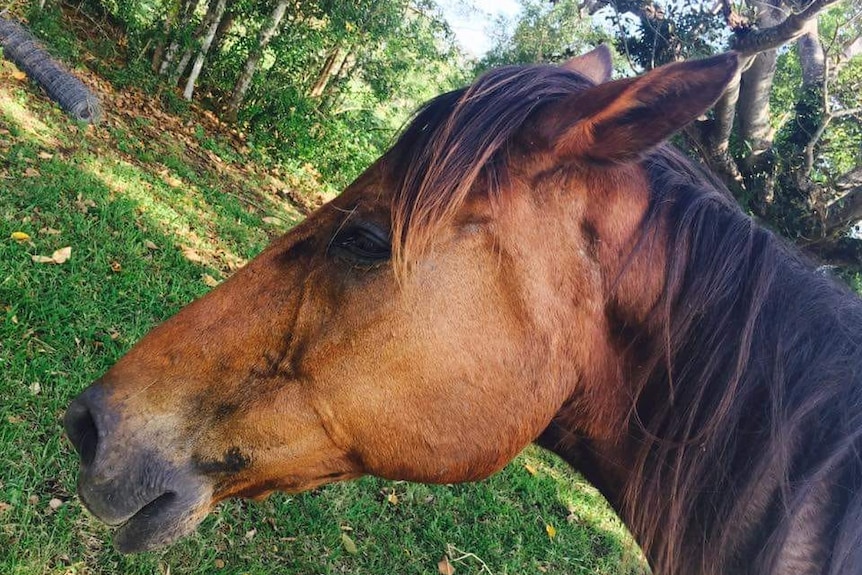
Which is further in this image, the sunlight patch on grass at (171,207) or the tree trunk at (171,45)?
the tree trunk at (171,45)

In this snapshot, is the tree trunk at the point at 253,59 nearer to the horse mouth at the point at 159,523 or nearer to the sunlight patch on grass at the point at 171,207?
the sunlight patch on grass at the point at 171,207

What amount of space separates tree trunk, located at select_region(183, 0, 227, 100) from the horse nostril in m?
11.2

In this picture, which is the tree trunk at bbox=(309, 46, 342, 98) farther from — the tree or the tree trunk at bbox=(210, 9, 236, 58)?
the tree

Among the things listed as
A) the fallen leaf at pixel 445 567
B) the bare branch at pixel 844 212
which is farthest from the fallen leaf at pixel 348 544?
the bare branch at pixel 844 212

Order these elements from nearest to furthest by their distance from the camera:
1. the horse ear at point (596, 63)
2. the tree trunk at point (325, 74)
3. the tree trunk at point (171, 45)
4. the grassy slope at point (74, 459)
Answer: the horse ear at point (596, 63)
the grassy slope at point (74, 459)
the tree trunk at point (171, 45)
the tree trunk at point (325, 74)

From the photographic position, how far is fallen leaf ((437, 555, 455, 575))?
381 centimetres

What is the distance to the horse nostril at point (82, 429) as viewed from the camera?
170cm

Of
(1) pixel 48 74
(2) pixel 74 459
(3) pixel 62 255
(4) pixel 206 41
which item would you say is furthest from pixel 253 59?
(2) pixel 74 459

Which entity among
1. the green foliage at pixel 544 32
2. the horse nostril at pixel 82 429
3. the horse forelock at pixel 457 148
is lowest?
the horse nostril at pixel 82 429

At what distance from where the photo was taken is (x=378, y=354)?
1693 millimetres

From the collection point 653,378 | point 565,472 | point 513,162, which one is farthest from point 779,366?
point 565,472

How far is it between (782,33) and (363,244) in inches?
211

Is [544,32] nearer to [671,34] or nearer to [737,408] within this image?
[671,34]

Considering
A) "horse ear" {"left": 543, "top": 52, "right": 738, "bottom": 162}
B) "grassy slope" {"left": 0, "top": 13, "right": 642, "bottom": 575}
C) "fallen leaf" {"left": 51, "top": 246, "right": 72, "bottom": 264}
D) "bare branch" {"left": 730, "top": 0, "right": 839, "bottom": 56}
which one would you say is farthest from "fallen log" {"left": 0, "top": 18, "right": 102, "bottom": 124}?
"horse ear" {"left": 543, "top": 52, "right": 738, "bottom": 162}
